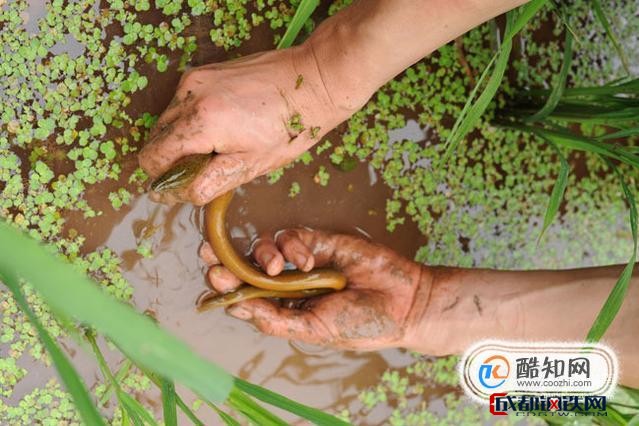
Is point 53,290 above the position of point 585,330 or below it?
below

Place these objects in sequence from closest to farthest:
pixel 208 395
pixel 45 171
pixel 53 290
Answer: pixel 53 290 → pixel 208 395 → pixel 45 171

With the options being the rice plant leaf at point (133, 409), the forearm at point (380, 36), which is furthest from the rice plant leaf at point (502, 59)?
the rice plant leaf at point (133, 409)

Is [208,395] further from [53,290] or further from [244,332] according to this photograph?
[244,332]

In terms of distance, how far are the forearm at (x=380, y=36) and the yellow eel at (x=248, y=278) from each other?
434 millimetres

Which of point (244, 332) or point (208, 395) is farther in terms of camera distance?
point (244, 332)

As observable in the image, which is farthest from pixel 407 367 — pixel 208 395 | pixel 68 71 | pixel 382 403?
pixel 208 395

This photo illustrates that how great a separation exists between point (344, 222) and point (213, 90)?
653 millimetres

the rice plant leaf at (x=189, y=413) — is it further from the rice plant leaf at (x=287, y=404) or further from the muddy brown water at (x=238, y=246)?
the muddy brown water at (x=238, y=246)

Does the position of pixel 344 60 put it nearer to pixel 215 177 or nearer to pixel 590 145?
pixel 215 177

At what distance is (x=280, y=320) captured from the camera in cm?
177

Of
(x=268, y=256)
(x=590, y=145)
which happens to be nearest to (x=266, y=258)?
(x=268, y=256)

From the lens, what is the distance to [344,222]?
1.95 metres

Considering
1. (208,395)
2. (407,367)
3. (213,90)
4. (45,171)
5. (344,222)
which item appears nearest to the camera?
(208,395)

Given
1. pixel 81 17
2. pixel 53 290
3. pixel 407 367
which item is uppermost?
pixel 81 17
